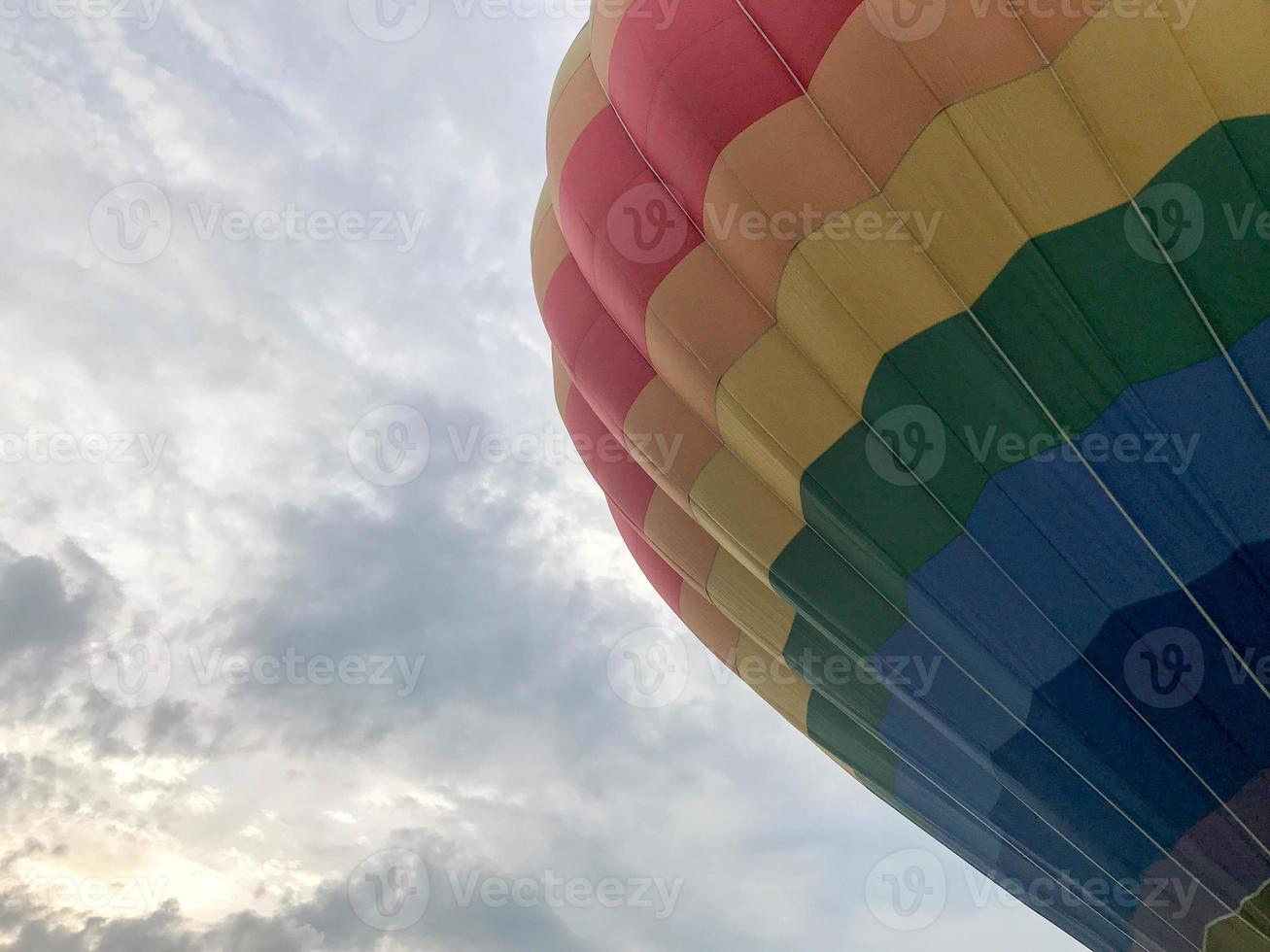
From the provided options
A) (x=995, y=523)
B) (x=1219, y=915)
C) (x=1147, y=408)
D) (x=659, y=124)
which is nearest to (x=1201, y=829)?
(x=1219, y=915)

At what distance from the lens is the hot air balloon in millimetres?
4758

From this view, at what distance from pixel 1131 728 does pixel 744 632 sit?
3.26m

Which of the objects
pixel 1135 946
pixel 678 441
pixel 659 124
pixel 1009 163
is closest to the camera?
pixel 1009 163

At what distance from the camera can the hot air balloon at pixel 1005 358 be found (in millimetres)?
4758

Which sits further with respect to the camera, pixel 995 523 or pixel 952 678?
pixel 952 678

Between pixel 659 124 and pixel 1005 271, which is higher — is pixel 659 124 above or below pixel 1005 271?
above

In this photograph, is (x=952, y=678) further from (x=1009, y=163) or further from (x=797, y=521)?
(x=1009, y=163)

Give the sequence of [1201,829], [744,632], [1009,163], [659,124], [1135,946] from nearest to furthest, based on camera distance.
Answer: [1009,163]
[1201,829]
[659,124]
[1135,946]
[744,632]

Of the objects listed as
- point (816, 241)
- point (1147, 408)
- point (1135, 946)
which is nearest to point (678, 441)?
point (816, 241)

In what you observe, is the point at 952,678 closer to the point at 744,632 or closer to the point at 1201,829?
the point at 1201,829

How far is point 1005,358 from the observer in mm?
5191

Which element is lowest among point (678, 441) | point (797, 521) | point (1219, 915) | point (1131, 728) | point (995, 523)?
point (1219, 915)

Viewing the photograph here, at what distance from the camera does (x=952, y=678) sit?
6.06 metres

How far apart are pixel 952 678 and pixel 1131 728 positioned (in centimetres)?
100
